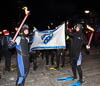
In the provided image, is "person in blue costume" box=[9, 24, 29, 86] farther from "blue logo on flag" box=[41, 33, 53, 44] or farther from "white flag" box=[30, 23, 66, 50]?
"blue logo on flag" box=[41, 33, 53, 44]

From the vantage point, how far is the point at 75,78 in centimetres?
638

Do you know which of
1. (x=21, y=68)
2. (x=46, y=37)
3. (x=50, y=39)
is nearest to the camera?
(x=21, y=68)

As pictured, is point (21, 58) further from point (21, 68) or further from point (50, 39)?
point (50, 39)

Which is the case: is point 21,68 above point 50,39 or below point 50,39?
below

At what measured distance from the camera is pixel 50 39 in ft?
26.2

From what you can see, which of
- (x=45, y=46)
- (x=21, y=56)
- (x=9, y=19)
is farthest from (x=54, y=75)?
(x=9, y=19)

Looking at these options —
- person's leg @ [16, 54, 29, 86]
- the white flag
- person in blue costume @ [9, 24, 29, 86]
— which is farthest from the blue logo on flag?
person's leg @ [16, 54, 29, 86]

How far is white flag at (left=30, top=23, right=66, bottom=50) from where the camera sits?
298 inches

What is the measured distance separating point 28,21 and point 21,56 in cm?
1895

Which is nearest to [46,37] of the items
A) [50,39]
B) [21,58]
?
[50,39]

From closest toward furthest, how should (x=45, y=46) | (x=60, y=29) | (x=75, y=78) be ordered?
(x=75, y=78) → (x=60, y=29) → (x=45, y=46)

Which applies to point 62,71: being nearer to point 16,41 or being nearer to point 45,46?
point 45,46

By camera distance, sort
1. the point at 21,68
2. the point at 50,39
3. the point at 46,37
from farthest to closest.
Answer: the point at 46,37 < the point at 50,39 < the point at 21,68

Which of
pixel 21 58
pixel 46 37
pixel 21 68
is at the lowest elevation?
pixel 21 68
